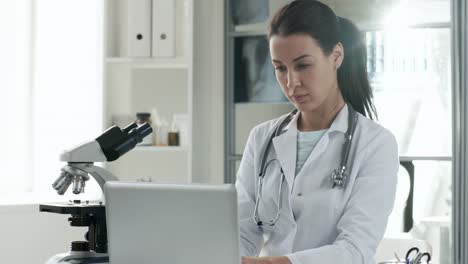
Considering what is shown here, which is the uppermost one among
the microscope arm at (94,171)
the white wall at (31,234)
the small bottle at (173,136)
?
the small bottle at (173,136)

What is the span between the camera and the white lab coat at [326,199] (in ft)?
6.17

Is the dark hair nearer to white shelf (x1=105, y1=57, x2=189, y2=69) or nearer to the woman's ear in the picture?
the woman's ear

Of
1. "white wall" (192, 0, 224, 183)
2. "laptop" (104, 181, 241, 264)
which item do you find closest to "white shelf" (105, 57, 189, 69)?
"white wall" (192, 0, 224, 183)

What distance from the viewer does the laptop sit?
5.00ft

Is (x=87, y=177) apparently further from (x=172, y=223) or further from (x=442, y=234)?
(x=442, y=234)

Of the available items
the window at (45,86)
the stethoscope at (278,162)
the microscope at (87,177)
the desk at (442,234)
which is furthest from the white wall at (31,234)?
the stethoscope at (278,162)

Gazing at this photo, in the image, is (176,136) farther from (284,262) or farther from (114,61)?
(284,262)

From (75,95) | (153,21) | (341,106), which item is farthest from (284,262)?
(75,95)

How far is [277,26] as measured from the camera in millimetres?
2021

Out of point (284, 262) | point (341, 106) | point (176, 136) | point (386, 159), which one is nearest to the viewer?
point (284, 262)

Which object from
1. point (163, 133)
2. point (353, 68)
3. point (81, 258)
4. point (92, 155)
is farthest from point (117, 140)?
point (163, 133)

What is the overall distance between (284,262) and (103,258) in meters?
0.44

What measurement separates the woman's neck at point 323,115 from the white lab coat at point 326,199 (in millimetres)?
26

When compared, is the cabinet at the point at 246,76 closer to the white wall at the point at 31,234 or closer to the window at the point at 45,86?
the window at the point at 45,86
